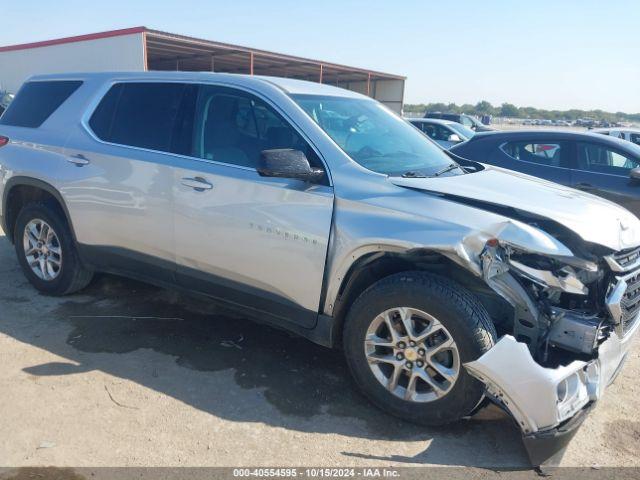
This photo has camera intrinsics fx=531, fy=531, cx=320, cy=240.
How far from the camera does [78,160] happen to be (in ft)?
14.1

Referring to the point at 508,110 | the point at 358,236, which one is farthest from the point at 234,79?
the point at 508,110

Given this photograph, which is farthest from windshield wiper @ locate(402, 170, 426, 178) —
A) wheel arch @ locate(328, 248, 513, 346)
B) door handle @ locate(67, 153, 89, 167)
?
door handle @ locate(67, 153, 89, 167)

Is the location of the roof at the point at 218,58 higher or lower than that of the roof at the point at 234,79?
higher

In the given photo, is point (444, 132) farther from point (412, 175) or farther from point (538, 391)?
point (538, 391)

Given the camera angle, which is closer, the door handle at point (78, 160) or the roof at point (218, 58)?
the door handle at point (78, 160)

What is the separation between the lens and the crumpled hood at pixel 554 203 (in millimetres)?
2908

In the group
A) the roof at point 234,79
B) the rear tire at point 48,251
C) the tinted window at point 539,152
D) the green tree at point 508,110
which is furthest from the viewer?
the green tree at point 508,110

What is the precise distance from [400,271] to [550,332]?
2.93ft

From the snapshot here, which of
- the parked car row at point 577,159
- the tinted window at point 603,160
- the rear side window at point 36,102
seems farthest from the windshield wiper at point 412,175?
the tinted window at point 603,160

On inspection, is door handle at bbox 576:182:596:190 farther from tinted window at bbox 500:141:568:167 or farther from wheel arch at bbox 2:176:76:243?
wheel arch at bbox 2:176:76:243

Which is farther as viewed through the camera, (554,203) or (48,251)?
(48,251)

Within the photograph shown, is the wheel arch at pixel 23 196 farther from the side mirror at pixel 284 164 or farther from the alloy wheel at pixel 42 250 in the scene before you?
the side mirror at pixel 284 164

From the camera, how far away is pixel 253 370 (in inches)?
143

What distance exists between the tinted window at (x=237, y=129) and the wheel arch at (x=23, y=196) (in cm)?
154
